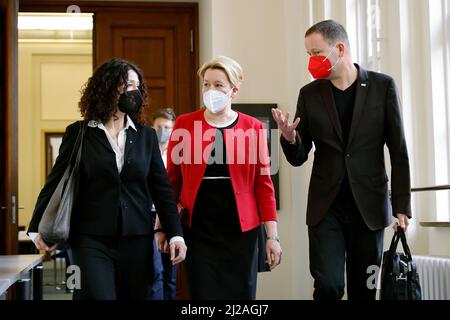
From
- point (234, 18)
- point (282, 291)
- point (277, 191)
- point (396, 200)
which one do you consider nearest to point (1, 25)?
point (234, 18)

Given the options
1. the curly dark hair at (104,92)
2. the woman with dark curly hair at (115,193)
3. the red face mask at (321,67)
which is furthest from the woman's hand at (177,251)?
the red face mask at (321,67)

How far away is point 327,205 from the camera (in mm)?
3523

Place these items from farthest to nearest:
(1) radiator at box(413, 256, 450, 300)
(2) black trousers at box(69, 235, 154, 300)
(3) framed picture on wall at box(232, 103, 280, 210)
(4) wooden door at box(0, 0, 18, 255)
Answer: (3) framed picture on wall at box(232, 103, 280, 210)
(4) wooden door at box(0, 0, 18, 255)
(1) radiator at box(413, 256, 450, 300)
(2) black trousers at box(69, 235, 154, 300)

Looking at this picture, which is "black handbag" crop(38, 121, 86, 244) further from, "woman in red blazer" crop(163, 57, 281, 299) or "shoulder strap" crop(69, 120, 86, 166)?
"woman in red blazer" crop(163, 57, 281, 299)

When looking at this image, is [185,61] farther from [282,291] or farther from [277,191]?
[282,291]

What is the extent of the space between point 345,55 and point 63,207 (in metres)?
1.49

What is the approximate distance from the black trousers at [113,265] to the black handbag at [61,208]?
0.35ft

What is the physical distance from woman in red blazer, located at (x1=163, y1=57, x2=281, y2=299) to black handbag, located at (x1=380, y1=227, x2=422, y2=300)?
0.53m

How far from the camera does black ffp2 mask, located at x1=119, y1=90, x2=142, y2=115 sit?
3.39 metres

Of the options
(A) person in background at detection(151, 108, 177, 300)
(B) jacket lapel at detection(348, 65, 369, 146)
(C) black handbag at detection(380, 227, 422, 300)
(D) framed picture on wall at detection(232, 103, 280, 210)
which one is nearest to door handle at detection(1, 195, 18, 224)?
(A) person in background at detection(151, 108, 177, 300)

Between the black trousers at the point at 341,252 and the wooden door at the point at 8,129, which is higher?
the wooden door at the point at 8,129

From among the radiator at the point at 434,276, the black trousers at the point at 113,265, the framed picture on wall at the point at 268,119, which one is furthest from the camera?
the framed picture on wall at the point at 268,119

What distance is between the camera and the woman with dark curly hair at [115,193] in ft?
10.5

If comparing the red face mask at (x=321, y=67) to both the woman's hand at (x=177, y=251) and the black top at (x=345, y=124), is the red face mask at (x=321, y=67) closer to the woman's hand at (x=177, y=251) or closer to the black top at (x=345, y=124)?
the black top at (x=345, y=124)
